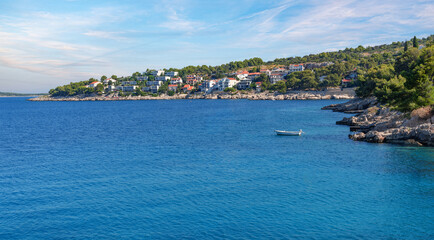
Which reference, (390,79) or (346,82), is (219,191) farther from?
(346,82)

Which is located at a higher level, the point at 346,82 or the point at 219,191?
the point at 346,82

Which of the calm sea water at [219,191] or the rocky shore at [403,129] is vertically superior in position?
the rocky shore at [403,129]

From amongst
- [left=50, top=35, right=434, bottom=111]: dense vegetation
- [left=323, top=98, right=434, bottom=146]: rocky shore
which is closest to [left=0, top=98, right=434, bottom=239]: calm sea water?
[left=323, top=98, right=434, bottom=146]: rocky shore

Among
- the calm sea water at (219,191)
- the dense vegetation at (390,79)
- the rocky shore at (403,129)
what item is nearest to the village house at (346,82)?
the dense vegetation at (390,79)

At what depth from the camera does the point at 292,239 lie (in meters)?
17.8

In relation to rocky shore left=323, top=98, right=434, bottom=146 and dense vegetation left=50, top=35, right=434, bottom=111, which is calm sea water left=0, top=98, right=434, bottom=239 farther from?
dense vegetation left=50, top=35, right=434, bottom=111

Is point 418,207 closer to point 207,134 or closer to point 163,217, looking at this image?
point 163,217


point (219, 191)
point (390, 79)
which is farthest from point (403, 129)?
point (219, 191)

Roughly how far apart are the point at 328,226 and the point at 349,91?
492 feet

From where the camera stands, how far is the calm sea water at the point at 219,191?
63.4 feet

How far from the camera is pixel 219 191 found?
2562 cm

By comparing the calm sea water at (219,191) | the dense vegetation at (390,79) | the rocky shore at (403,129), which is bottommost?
the calm sea water at (219,191)

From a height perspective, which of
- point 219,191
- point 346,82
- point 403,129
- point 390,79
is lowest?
point 219,191

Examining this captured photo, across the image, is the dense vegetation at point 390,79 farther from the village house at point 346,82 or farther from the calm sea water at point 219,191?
the calm sea water at point 219,191
